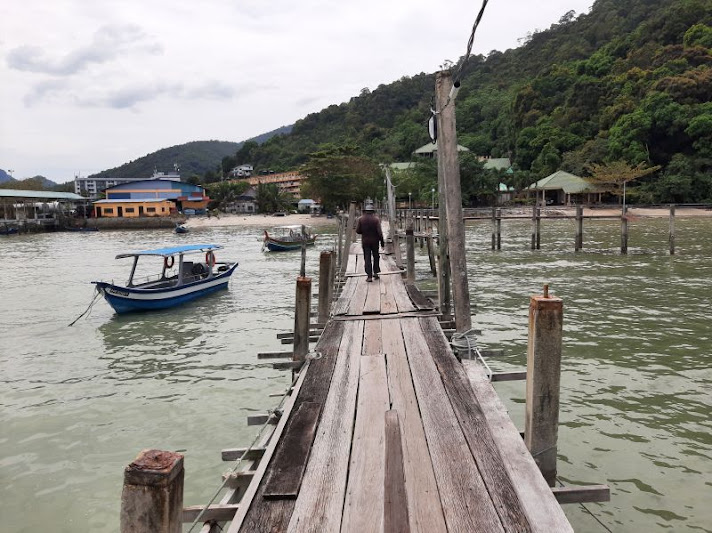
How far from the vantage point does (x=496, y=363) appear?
10.6 m

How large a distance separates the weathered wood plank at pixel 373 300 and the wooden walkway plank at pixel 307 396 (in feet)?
2.76

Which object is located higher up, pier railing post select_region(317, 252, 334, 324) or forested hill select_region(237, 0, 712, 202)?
forested hill select_region(237, 0, 712, 202)

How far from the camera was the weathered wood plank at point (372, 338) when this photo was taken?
22.4ft

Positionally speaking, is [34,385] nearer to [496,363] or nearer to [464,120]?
[496,363]

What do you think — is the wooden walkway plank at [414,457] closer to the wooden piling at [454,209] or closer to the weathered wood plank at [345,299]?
the wooden piling at [454,209]

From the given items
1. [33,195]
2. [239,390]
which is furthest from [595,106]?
[239,390]

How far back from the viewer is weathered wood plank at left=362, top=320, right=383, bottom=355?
6.81 m

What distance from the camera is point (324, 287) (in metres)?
9.58

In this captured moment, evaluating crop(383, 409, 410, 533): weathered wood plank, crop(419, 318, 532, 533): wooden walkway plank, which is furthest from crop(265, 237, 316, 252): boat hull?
crop(383, 409, 410, 533): weathered wood plank

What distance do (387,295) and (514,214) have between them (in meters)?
51.9

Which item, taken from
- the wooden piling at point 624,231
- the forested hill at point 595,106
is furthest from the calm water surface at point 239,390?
the forested hill at point 595,106

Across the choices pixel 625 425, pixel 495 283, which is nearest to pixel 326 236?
pixel 495 283

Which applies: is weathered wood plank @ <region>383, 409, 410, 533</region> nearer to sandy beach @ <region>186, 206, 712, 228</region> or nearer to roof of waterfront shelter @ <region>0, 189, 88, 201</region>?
sandy beach @ <region>186, 206, 712, 228</region>

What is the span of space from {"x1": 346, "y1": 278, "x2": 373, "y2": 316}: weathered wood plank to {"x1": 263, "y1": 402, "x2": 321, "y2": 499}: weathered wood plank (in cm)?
405
